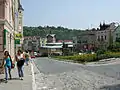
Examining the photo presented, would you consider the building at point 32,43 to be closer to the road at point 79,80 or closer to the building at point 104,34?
the building at point 104,34

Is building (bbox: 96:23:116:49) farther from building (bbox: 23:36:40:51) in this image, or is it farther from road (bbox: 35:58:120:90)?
road (bbox: 35:58:120:90)

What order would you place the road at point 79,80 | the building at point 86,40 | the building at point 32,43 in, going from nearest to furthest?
1. the road at point 79,80
2. the building at point 86,40
3. the building at point 32,43

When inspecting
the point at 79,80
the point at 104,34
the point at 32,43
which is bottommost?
the point at 79,80

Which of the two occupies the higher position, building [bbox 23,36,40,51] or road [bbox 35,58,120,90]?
building [bbox 23,36,40,51]

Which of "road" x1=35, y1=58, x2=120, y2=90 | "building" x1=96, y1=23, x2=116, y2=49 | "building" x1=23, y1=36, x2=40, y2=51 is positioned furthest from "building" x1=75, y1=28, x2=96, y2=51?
"road" x1=35, y1=58, x2=120, y2=90

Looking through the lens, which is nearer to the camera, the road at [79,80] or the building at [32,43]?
the road at [79,80]

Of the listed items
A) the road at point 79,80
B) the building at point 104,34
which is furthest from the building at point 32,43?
the road at point 79,80

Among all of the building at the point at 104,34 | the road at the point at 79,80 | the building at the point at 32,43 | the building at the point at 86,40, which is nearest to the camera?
the road at the point at 79,80

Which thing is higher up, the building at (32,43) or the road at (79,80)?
the building at (32,43)

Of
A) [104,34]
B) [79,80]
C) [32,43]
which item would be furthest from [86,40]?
[79,80]

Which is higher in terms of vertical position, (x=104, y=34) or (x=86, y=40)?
(x=104, y=34)

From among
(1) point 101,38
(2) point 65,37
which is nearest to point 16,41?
(1) point 101,38

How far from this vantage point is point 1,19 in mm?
17562

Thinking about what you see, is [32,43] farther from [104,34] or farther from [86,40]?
[104,34]
